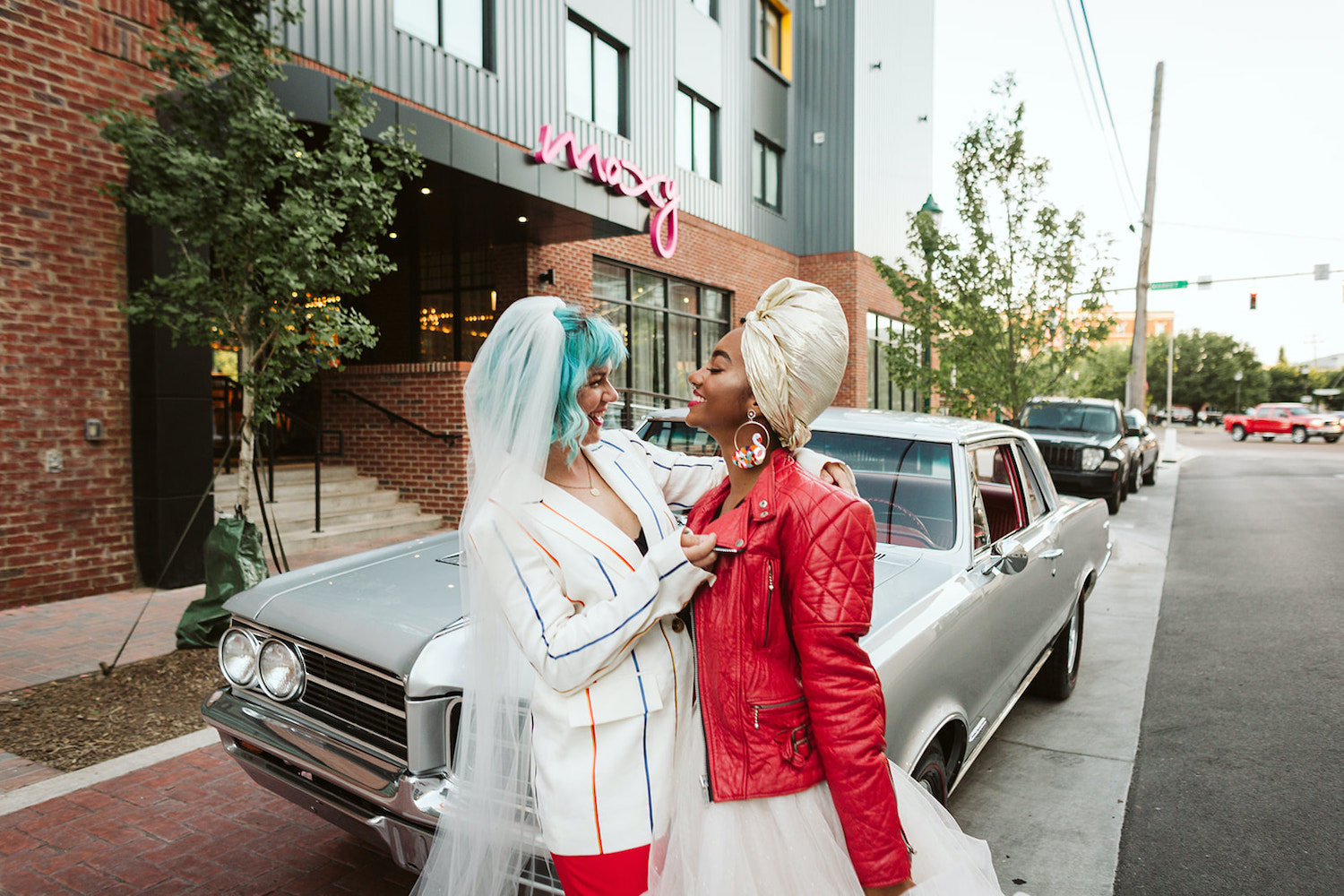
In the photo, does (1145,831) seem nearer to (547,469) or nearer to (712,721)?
(712,721)

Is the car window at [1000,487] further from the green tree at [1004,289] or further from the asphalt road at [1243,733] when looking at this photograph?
the green tree at [1004,289]

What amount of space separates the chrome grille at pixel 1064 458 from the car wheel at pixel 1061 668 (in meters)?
8.47

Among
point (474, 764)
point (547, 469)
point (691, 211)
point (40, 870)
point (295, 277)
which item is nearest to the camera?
point (547, 469)

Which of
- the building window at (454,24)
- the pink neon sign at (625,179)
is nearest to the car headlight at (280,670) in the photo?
the pink neon sign at (625,179)

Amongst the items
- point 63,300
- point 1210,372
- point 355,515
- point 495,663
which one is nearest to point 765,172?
point 355,515

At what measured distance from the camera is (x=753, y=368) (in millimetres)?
1558

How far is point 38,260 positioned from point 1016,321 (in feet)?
34.6

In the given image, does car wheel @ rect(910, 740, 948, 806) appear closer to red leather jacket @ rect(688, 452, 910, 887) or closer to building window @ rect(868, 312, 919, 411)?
red leather jacket @ rect(688, 452, 910, 887)

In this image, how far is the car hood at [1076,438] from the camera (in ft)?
42.5

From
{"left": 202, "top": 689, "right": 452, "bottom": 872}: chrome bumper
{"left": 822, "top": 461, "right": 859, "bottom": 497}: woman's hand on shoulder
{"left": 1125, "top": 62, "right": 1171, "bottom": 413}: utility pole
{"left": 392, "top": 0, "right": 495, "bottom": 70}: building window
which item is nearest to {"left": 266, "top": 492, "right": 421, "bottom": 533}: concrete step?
{"left": 392, "top": 0, "right": 495, "bottom": 70}: building window

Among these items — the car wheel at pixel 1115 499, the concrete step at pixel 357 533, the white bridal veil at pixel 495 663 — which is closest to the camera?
the white bridal veil at pixel 495 663

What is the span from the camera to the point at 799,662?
1.56m

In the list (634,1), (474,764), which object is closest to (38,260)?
(474,764)

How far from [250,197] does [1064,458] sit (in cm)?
1181
